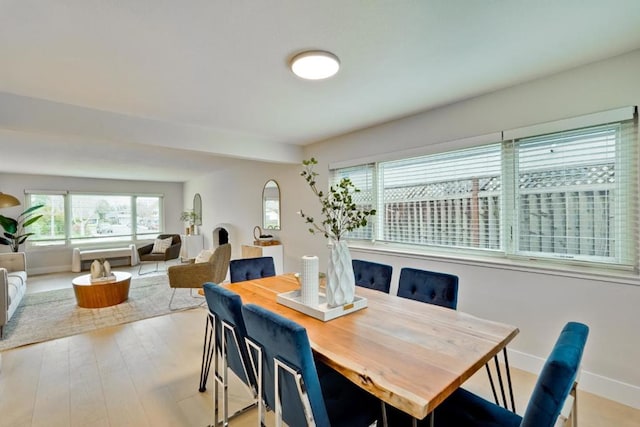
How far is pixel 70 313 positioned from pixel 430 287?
4.49 meters

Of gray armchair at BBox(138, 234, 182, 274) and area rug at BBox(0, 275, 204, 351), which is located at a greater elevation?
gray armchair at BBox(138, 234, 182, 274)

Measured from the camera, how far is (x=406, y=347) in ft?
4.18

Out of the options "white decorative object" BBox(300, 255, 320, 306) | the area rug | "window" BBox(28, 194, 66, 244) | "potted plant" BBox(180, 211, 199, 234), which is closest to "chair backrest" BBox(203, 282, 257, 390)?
"white decorative object" BBox(300, 255, 320, 306)

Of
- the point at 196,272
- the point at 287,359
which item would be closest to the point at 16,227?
the point at 196,272

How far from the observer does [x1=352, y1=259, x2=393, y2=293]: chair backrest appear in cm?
242

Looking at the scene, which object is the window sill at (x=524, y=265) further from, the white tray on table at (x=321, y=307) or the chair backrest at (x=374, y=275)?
the white tray on table at (x=321, y=307)

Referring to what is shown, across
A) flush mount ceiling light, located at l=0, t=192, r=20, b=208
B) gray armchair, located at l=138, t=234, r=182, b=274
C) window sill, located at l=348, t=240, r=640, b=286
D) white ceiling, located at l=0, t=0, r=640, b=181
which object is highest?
white ceiling, located at l=0, t=0, r=640, b=181

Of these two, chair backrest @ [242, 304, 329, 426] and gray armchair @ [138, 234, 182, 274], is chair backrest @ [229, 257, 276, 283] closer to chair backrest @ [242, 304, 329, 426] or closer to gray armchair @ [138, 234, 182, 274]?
chair backrest @ [242, 304, 329, 426]

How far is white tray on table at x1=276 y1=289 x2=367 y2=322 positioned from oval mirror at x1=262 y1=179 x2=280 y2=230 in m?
3.21

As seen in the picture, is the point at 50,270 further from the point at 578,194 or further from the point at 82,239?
the point at 578,194

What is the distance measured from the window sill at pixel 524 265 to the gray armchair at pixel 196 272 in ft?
7.24

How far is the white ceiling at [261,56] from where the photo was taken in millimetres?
1502

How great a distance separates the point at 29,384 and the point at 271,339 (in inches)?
97.7

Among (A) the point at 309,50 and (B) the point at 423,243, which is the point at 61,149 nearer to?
(A) the point at 309,50
